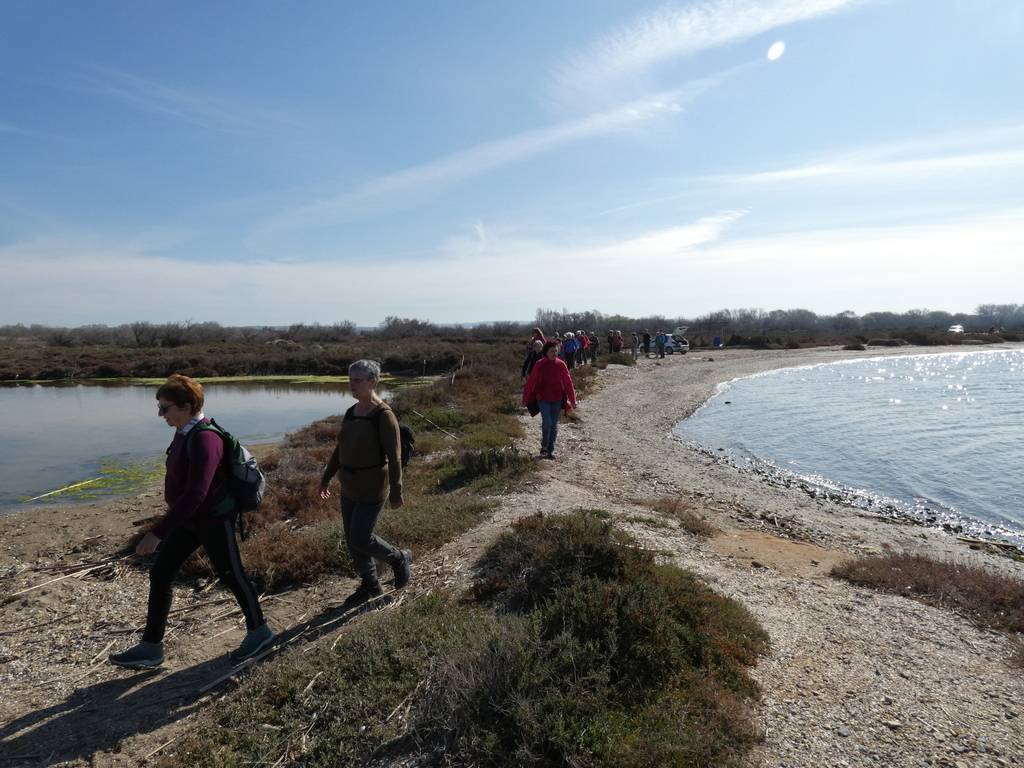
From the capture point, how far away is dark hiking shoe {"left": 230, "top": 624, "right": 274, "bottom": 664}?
4605mm

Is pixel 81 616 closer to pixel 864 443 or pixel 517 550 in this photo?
pixel 517 550

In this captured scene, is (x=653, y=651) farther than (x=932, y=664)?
No

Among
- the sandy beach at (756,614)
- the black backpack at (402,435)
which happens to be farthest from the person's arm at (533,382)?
the black backpack at (402,435)

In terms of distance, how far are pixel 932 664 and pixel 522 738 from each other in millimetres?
3527

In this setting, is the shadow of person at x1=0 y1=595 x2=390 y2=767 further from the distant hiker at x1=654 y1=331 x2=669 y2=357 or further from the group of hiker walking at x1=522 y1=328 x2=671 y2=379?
the distant hiker at x1=654 y1=331 x2=669 y2=357

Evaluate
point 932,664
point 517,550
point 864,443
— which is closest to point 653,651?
point 517,550

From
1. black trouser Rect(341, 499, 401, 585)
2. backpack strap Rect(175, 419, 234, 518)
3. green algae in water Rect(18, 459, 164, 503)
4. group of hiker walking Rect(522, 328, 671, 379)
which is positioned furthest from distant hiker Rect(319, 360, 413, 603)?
green algae in water Rect(18, 459, 164, 503)

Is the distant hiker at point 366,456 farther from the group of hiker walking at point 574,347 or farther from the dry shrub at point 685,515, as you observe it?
the group of hiker walking at point 574,347

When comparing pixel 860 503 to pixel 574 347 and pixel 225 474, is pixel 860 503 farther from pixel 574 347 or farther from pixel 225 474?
pixel 574 347

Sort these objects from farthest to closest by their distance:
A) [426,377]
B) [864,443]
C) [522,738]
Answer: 1. [426,377]
2. [864,443]
3. [522,738]

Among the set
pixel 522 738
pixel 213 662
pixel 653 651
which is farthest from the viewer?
pixel 213 662

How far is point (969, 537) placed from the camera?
33.8ft

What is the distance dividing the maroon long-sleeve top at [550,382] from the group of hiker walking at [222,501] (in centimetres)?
588

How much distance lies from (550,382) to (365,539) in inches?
249
